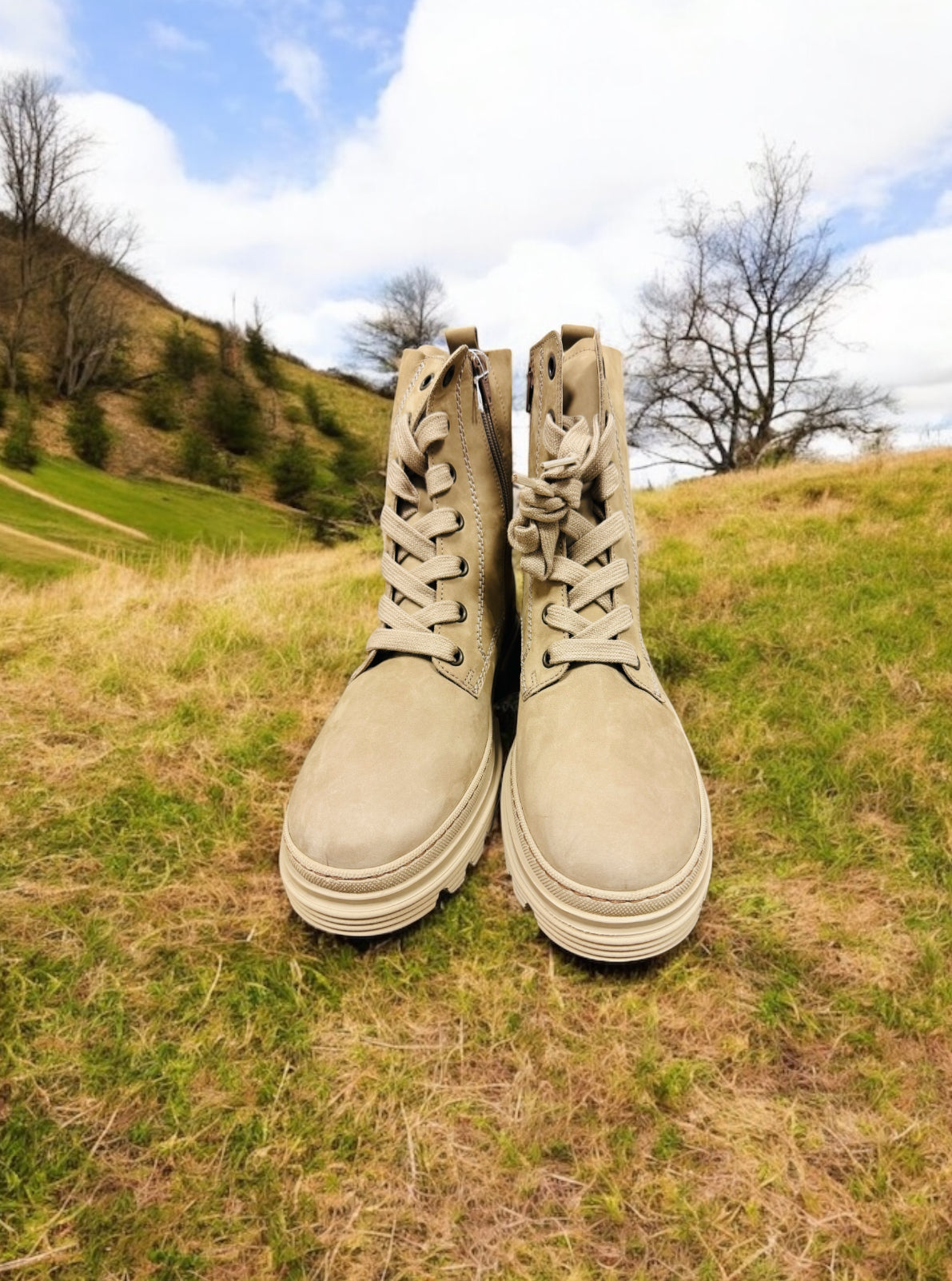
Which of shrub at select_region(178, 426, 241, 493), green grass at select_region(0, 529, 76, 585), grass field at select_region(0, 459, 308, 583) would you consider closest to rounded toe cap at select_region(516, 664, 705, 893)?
green grass at select_region(0, 529, 76, 585)

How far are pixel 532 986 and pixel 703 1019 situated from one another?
298 mm

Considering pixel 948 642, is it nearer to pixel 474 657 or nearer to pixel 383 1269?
pixel 474 657

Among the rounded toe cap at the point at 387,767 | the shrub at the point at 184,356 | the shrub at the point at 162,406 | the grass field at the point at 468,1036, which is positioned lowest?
the grass field at the point at 468,1036

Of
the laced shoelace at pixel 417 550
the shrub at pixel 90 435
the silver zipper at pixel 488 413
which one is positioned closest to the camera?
the laced shoelace at pixel 417 550

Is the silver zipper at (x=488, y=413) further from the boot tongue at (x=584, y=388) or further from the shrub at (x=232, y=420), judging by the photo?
the shrub at (x=232, y=420)

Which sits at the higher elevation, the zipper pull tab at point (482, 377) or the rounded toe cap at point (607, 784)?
the zipper pull tab at point (482, 377)

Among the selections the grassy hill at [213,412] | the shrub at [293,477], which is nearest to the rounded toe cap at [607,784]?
the grassy hill at [213,412]

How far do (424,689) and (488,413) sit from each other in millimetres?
844

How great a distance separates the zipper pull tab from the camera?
6.20ft

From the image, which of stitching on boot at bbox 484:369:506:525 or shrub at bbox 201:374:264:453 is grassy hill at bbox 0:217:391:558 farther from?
stitching on boot at bbox 484:369:506:525

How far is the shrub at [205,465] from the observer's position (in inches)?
516

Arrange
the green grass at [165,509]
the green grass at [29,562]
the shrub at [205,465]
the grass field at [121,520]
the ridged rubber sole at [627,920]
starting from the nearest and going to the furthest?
1. the ridged rubber sole at [627,920]
2. the green grass at [29,562]
3. the grass field at [121,520]
4. the green grass at [165,509]
5. the shrub at [205,465]

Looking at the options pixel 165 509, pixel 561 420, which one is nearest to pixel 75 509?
pixel 165 509

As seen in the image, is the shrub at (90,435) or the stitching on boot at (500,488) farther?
the shrub at (90,435)
